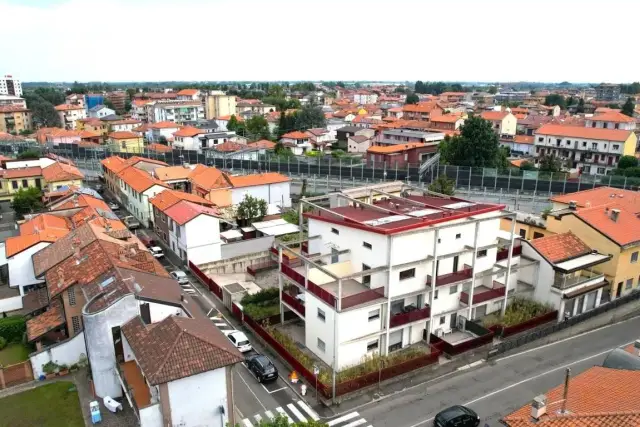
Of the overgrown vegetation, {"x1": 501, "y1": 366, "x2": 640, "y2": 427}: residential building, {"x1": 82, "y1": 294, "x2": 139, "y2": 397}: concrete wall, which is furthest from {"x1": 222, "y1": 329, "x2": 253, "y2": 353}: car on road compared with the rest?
{"x1": 501, "y1": 366, "x2": 640, "y2": 427}: residential building

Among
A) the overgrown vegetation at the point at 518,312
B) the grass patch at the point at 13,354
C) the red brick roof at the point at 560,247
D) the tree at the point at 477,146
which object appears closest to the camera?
the grass patch at the point at 13,354

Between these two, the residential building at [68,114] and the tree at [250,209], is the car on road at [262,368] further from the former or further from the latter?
the residential building at [68,114]

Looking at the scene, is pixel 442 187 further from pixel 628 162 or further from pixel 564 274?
pixel 628 162

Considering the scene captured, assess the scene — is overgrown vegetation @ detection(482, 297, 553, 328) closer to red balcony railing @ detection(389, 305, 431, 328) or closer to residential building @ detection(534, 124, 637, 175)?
red balcony railing @ detection(389, 305, 431, 328)

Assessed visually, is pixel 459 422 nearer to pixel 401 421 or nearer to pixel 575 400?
pixel 401 421

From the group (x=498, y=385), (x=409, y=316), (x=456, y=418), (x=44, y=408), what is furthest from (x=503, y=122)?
(x=44, y=408)

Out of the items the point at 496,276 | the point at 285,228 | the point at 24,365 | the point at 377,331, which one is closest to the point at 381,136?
the point at 285,228

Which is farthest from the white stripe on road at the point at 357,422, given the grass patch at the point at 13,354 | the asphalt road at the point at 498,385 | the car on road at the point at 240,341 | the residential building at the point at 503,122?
the residential building at the point at 503,122
